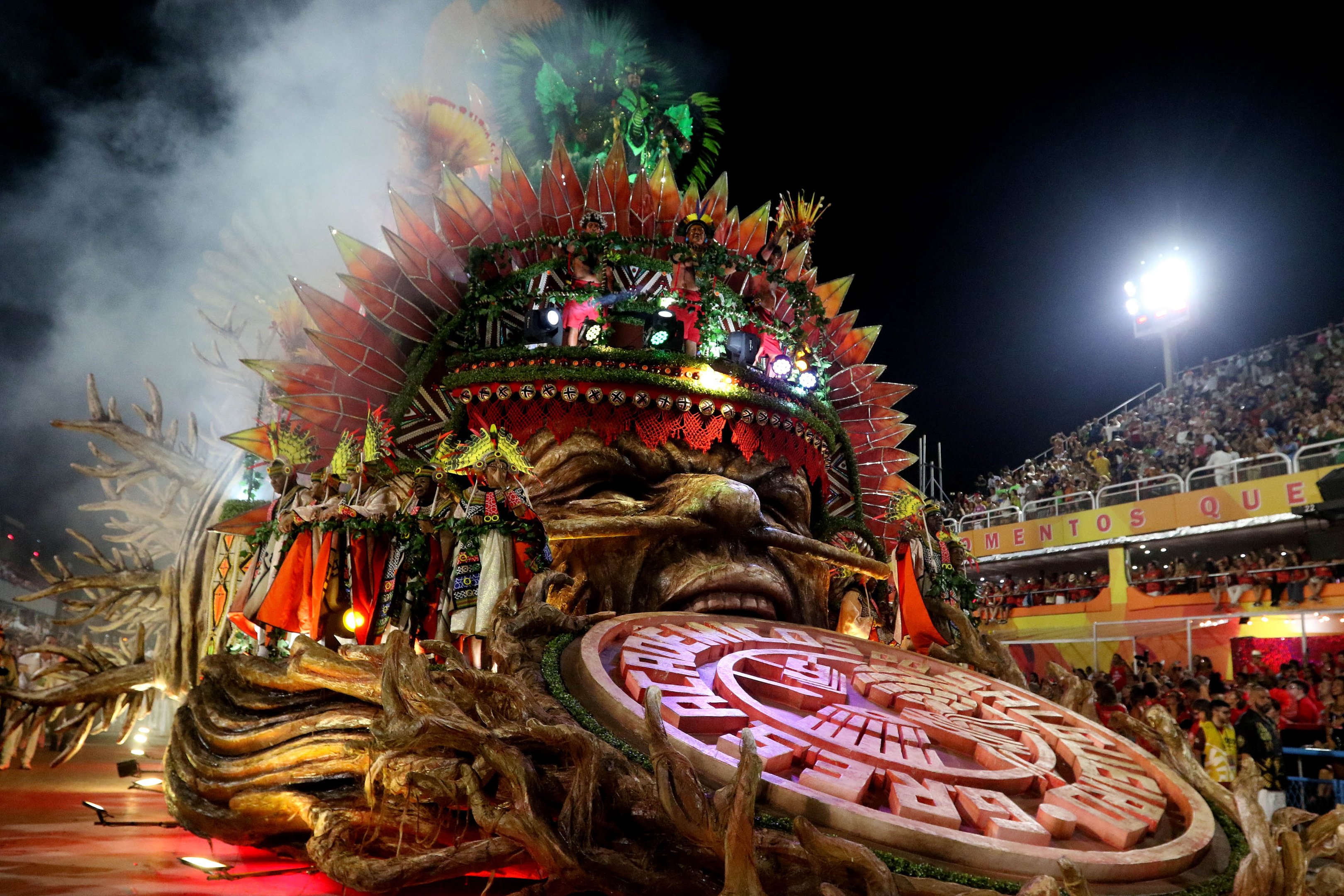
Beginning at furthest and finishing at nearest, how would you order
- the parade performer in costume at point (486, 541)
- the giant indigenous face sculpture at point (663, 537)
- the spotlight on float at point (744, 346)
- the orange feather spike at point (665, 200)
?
the orange feather spike at point (665, 200), the spotlight on float at point (744, 346), the parade performer in costume at point (486, 541), the giant indigenous face sculpture at point (663, 537)

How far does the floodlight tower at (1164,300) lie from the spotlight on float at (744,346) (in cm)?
2506

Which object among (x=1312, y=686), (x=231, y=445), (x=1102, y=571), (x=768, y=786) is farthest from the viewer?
(x=1102, y=571)

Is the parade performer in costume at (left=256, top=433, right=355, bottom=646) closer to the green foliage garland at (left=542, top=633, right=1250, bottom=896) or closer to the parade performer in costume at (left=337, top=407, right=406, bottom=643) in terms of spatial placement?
the parade performer in costume at (left=337, top=407, right=406, bottom=643)

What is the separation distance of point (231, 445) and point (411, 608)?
203 inches

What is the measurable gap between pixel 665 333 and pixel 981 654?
3.62 metres

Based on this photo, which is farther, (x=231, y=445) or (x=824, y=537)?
(x=231, y=445)

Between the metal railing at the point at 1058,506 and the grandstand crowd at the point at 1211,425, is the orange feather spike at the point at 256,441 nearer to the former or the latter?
the grandstand crowd at the point at 1211,425

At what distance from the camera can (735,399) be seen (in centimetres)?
705

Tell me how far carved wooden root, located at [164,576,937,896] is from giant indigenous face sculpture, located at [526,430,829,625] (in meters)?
1.29

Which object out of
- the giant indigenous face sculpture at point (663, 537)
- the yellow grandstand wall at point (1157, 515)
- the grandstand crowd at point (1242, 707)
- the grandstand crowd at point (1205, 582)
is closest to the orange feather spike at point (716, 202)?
the giant indigenous face sculpture at point (663, 537)

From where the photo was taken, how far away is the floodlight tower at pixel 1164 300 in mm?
29422

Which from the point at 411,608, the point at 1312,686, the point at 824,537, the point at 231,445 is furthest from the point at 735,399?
the point at 1312,686

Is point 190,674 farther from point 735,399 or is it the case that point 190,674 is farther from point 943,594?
point 943,594

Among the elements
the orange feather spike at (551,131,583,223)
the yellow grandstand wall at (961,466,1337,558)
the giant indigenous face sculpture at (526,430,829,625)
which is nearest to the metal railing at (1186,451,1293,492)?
the yellow grandstand wall at (961,466,1337,558)
